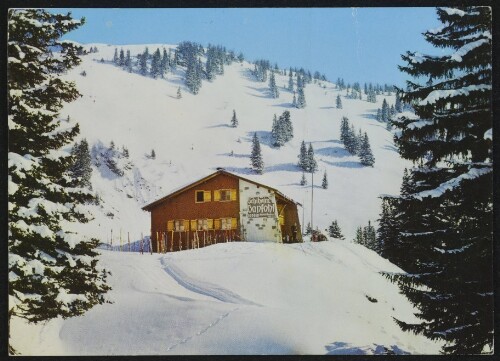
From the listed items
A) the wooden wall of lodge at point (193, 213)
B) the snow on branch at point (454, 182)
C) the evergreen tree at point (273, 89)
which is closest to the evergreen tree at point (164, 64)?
the evergreen tree at point (273, 89)

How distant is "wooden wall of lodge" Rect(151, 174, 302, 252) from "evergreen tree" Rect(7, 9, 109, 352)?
1587cm

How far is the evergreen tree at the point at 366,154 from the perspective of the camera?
61.3m

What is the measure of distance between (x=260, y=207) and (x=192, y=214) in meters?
4.60

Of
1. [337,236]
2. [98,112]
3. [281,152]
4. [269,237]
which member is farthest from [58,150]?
[98,112]

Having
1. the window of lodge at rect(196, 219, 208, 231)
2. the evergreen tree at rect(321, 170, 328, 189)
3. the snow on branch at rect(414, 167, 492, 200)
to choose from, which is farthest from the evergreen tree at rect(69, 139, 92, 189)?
the evergreen tree at rect(321, 170, 328, 189)

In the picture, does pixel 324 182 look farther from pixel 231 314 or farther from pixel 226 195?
pixel 231 314

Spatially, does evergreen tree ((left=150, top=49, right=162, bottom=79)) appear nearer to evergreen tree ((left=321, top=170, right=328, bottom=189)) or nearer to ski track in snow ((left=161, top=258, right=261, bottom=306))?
evergreen tree ((left=321, top=170, right=328, bottom=189))

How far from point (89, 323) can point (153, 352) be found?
245 cm

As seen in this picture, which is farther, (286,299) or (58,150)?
(286,299)

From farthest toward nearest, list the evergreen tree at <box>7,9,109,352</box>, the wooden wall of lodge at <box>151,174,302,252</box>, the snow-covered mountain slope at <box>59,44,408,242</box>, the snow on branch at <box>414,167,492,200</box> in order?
the snow-covered mountain slope at <box>59,44,408,242</box>
the wooden wall of lodge at <box>151,174,302,252</box>
the evergreen tree at <box>7,9,109,352</box>
the snow on branch at <box>414,167,492,200</box>

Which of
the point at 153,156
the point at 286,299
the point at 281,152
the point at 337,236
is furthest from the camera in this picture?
the point at 153,156

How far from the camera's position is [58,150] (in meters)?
9.12

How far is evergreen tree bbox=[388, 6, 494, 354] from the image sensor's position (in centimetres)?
787

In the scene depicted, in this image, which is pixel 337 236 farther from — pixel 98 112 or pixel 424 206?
pixel 98 112
